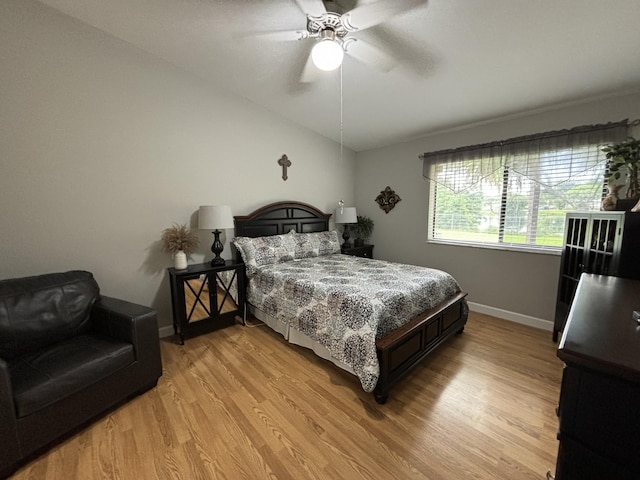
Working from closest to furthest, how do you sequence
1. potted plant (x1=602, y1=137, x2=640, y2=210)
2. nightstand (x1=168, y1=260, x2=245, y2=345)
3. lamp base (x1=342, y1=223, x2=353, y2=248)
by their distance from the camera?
1. potted plant (x1=602, y1=137, x2=640, y2=210)
2. nightstand (x1=168, y1=260, x2=245, y2=345)
3. lamp base (x1=342, y1=223, x2=353, y2=248)

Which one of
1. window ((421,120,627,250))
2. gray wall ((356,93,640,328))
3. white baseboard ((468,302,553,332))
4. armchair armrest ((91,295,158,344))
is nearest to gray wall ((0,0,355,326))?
armchair armrest ((91,295,158,344))

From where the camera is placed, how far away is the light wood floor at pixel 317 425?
140 cm

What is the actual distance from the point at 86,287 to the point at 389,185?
3.94m

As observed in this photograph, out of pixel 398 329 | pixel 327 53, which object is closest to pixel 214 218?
pixel 327 53

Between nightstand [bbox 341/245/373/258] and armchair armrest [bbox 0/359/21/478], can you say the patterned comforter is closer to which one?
nightstand [bbox 341/245/373/258]

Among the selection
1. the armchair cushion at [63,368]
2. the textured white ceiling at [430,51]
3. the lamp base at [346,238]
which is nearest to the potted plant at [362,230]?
the lamp base at [346,238]

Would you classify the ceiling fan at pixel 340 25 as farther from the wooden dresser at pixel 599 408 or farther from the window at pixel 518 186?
the window at pixel 518 186

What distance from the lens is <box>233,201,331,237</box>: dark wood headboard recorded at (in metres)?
3.40

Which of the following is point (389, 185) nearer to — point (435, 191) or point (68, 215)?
point (435, 191)

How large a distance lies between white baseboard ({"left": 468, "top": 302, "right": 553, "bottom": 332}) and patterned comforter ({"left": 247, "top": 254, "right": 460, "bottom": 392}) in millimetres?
1045

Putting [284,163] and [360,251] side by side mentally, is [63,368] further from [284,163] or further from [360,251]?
[360,251]

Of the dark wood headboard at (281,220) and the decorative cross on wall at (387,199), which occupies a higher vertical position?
the decorative cross on wall at (387,199)

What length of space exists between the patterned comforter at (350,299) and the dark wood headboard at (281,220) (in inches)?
24.6

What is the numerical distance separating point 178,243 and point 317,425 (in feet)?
6.96
